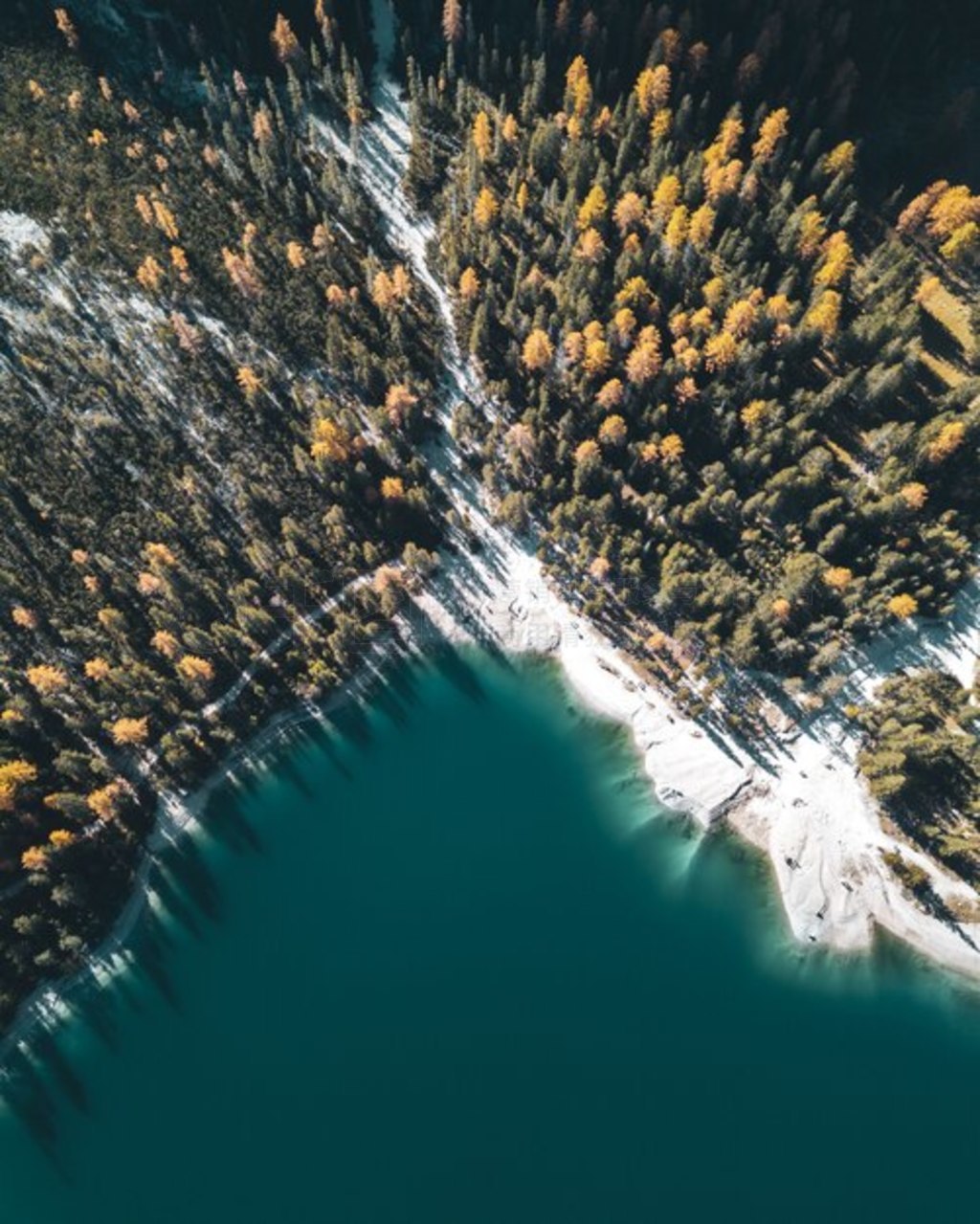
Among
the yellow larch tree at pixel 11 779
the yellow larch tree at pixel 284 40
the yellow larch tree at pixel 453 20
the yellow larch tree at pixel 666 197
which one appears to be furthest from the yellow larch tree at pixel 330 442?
the yellow larch tree at pixel 453 20

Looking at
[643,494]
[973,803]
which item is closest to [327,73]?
[643,494]

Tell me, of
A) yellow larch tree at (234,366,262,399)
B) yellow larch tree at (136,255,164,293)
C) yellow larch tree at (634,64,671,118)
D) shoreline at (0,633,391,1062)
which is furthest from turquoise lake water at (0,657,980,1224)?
yellow larch tree at (634,64,671,118)

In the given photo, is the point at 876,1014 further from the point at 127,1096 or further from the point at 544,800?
the point at 127,1096

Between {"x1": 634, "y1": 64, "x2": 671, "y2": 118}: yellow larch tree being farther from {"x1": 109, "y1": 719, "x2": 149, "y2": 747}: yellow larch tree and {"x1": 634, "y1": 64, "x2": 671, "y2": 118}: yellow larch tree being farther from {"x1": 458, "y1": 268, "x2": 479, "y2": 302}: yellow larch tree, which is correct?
{"x1": 109, "y1": 719, "x2": 149, "y2": 747}: yellow larch tree

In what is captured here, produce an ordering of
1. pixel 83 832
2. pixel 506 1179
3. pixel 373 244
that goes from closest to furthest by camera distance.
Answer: pixel 506 1179, pixel 83 832, pixel 373 244

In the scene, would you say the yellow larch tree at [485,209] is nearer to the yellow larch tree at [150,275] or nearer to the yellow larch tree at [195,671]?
the yellow larch tree at [150,275]

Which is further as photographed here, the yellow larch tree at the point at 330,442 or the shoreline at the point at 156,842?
the yellow larch tree at the point at 330,442
